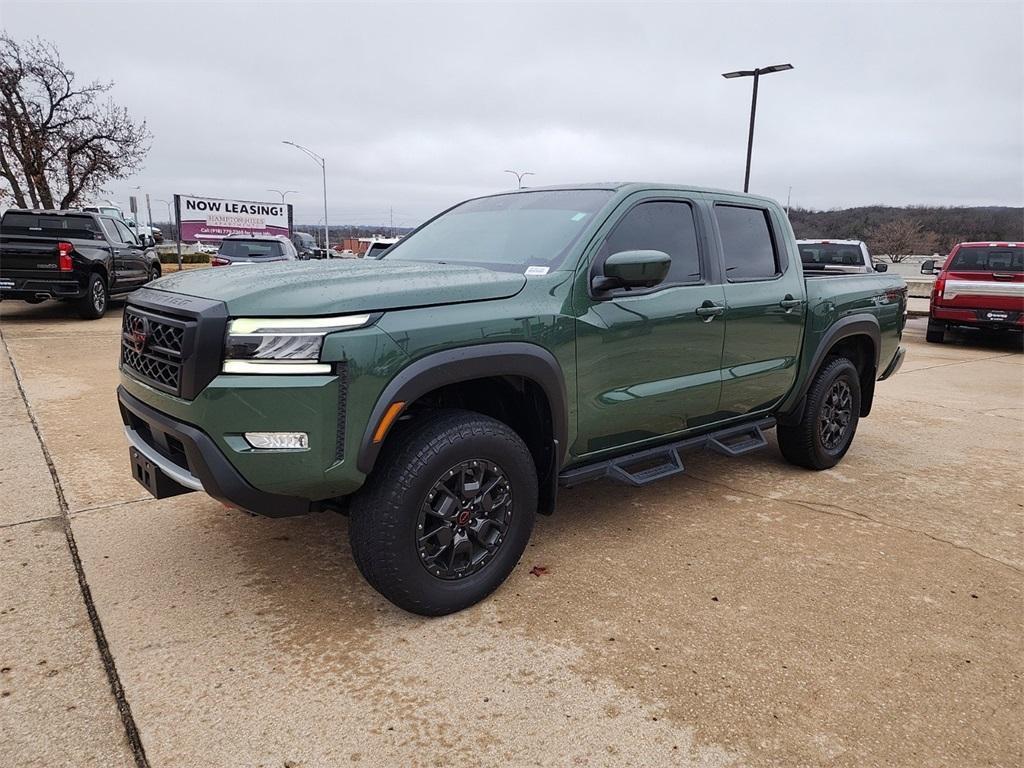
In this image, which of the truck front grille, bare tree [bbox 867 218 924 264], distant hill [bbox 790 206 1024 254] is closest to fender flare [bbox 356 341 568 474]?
the truck front grille

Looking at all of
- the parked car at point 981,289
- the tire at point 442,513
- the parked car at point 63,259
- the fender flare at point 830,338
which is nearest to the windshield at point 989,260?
the parked car at point 981,289

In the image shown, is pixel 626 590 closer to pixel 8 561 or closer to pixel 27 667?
pixel 27 667

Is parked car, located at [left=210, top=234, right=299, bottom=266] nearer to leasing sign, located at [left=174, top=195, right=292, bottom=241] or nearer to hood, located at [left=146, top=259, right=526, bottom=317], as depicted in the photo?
hood, located at [left=146, top=259, right=526, bottom=317]

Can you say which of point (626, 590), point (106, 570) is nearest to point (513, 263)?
point (626, 590)

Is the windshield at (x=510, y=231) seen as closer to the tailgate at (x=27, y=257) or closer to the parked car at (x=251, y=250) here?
the tailgate at (x=27, y=257)

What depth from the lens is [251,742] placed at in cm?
220

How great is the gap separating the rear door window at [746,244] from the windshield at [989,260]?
9.85m

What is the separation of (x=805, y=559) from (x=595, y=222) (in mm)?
1926

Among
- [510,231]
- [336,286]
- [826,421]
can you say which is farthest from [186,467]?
[826,421]

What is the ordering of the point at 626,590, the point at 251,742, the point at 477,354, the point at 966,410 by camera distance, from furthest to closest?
1. the point at 966,410
2. the point at 626,590
3. the point at 477,354
4. the point at 251,742

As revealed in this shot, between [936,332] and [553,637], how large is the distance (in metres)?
12.7

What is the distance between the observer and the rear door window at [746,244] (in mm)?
4137

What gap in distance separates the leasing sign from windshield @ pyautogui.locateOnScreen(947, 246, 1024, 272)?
28979 millimetres

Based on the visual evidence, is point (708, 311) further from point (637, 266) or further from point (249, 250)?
point (249, 250)
